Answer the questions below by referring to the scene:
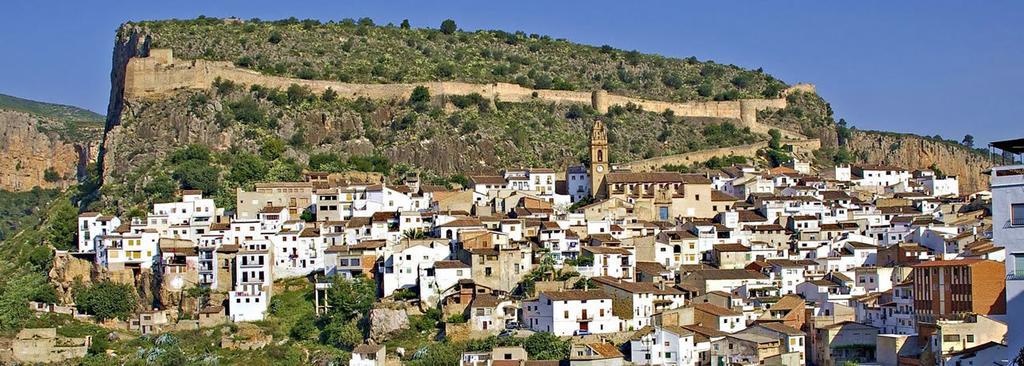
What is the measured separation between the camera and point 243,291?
4950 centimetres

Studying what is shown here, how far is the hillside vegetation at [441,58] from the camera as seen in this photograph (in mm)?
80062

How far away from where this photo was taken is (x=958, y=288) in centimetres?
3566

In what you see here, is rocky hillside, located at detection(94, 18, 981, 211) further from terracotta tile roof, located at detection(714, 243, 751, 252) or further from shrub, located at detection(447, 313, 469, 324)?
terracotta tile roof, located at detection(714, 243, 751, 252)

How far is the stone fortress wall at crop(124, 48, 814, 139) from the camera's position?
71938mm

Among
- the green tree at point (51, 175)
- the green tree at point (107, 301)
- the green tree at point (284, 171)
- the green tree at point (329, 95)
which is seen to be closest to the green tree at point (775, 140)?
the green tree at point (329, 95)

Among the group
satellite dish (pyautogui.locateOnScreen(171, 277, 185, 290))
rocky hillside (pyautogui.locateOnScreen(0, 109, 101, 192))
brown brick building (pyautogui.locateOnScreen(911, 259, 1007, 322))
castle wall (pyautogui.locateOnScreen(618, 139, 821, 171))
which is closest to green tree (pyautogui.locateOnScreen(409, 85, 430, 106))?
castle wall (pyautogui.locateOnScreen(618, 139, 821, 171))

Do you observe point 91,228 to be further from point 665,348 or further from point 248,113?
point 665,348

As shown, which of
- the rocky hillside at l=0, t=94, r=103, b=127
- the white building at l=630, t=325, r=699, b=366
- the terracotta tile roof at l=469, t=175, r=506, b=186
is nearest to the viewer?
the white building at l=630, t=325, r=699, b=366

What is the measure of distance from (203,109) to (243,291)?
73.7 feet

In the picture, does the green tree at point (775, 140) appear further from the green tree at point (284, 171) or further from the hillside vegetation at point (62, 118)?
the hillside vegetation at point (62, 118)

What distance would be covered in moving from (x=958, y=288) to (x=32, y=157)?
78.7 meters

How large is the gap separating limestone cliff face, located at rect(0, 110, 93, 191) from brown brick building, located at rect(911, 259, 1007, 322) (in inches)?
2814

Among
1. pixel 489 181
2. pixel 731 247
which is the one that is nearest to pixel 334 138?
pixel 489 181

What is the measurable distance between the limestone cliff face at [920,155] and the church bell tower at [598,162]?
934 inches
